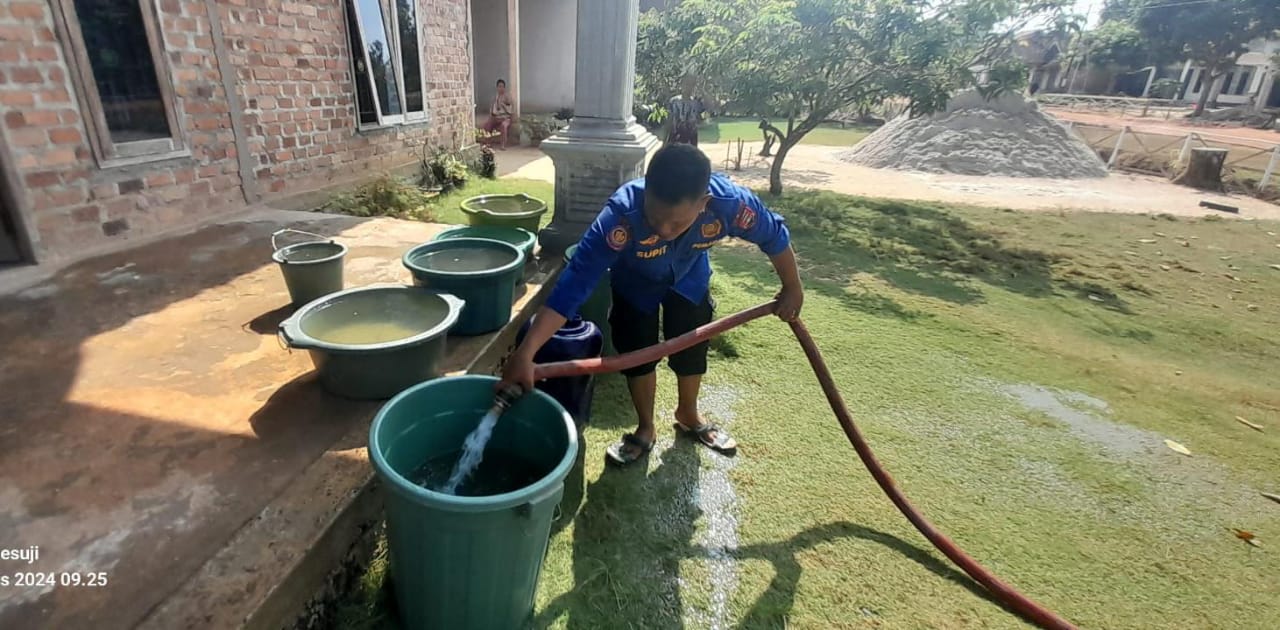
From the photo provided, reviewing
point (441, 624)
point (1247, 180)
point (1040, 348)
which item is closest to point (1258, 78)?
point (1247, 180)

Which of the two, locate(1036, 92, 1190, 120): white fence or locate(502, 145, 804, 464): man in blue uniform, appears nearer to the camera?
locate(502, 145, 804, 464): man in blue uniform

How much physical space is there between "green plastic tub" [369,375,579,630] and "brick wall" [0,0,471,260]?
316 centimetres

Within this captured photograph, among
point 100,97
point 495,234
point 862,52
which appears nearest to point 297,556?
point 495,234

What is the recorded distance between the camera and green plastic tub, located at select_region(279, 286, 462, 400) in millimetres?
1992

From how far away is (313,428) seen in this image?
205 cm

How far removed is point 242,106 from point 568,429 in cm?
454

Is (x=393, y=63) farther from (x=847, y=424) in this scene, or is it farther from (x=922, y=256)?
(x=847, y=424)

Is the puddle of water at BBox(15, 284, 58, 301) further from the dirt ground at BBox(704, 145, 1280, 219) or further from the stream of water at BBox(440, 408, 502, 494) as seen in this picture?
the dirt ground at BBox(704, 145, 1280, 219)

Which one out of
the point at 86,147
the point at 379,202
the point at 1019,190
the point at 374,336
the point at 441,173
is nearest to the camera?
the point at 374,336

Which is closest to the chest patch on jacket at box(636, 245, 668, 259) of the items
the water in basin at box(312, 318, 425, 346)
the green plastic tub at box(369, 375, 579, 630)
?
the green plastic tub at box(369, 375, 579, 630)

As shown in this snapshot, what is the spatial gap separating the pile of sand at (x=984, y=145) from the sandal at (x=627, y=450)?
13.0 metres

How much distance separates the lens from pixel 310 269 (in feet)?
9.22

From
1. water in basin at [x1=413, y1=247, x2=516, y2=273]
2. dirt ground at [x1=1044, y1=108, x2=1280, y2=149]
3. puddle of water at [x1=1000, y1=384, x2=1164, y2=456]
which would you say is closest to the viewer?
water in basin at [x1=413, y1=247, x2=516, y2=273]

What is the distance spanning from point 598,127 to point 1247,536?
12.7ft
